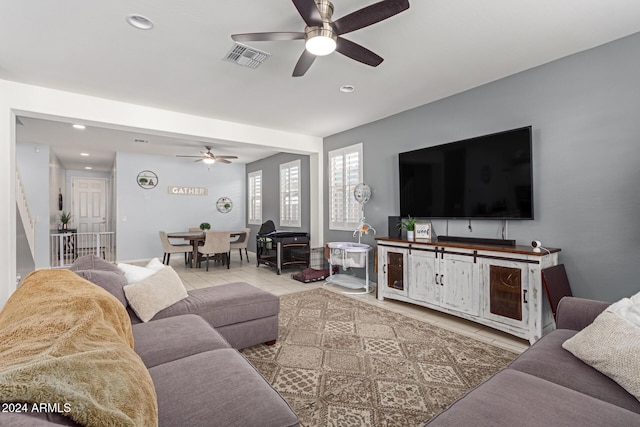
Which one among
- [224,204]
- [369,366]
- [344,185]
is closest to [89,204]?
[224,204]

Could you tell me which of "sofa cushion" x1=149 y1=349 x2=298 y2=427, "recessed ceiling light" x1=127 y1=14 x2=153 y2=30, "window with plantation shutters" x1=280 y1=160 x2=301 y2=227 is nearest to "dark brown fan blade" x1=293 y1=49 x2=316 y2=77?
"recessed ceiling light" x1=127 y1=14 x2=153 y2=30

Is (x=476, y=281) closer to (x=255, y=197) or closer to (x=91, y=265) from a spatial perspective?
(x=91, y=265)

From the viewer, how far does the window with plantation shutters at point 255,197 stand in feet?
29.1

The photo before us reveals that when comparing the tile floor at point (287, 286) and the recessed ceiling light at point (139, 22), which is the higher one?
the recessed ceiling light at point (139, 22)

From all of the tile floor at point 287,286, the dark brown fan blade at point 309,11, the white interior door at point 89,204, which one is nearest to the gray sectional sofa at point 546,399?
the tile floor at point 287,286

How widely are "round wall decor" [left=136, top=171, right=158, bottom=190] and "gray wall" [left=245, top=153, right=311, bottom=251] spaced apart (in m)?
2.61

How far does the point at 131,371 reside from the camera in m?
0.93

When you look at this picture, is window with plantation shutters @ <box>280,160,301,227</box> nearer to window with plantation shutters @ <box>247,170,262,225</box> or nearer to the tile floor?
the tile floor

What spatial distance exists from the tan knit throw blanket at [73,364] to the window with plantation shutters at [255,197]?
24.9 ft

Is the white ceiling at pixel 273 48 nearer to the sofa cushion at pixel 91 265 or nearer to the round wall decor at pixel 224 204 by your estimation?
the sofa cushion at pixel 91 265

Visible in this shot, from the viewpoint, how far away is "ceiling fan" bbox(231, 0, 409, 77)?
1.90 m

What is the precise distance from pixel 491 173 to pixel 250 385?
331cm

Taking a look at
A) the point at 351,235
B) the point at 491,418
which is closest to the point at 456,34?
the point at 491,418

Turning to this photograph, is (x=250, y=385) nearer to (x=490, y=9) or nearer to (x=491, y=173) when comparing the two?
(x=490, y=9)
